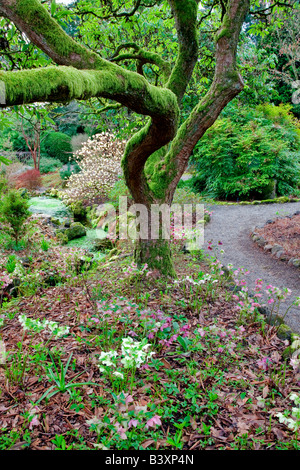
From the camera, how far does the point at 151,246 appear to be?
379 cm

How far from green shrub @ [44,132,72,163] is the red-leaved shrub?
19.5 feet

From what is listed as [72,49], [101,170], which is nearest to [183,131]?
[72,49]

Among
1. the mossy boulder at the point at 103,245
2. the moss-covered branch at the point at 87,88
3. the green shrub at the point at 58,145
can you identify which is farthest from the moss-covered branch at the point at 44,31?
the green shrub at the point at 58,145

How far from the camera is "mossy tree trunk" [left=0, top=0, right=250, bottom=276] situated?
5.30 ft

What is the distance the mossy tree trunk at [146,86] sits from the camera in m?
1.62

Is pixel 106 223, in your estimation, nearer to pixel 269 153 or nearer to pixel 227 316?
pixel 227 316

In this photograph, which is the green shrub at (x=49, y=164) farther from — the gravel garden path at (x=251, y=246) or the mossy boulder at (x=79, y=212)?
the gravel garden path at (x=251, y=246)

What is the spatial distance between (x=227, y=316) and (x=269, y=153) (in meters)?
9.17

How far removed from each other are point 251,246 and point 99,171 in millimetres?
6734

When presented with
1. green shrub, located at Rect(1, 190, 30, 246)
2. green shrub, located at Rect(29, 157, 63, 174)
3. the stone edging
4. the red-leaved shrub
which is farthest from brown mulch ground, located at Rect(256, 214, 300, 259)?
green shrub, located at Rect(29, 157, 63, 174)

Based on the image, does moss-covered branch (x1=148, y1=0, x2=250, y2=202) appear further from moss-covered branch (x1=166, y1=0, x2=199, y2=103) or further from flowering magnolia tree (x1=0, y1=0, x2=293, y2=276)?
moss-covered branch (x1=166, y1=0, x2=199, y2=103)

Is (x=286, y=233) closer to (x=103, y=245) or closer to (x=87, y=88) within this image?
(x=103, y=245)

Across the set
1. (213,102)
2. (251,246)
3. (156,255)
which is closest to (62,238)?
(156,255)

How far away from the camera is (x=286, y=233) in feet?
20.9
